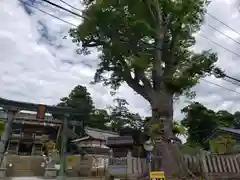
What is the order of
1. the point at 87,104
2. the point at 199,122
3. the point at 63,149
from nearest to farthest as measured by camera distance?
the point at 63,149 < the point at 199,122 < the point at 87,104

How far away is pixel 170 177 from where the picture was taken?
8102 millimetres

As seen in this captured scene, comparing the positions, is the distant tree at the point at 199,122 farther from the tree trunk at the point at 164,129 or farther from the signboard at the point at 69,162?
the tree trunk at the point at 164,129

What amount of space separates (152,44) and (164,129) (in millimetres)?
3916

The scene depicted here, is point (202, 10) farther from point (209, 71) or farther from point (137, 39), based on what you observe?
point (137, 39)

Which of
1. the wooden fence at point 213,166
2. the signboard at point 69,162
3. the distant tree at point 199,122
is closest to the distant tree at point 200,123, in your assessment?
the distant tree at point 199,122

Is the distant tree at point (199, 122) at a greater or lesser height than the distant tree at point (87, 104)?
lesser

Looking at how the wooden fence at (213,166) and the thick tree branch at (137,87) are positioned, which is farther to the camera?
the thick tree branch at (137,87)

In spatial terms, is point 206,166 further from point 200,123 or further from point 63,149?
point 200,123

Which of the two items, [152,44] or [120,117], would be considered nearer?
[152,44]

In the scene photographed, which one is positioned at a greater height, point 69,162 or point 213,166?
point 69,162

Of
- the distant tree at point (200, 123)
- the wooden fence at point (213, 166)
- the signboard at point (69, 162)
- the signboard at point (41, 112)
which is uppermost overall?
the distant tree at point (200, 123)

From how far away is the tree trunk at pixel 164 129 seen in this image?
850 cm

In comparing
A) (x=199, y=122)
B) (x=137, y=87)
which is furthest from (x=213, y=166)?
(x=199, y=122)

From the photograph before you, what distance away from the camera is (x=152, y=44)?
34.2 ft
